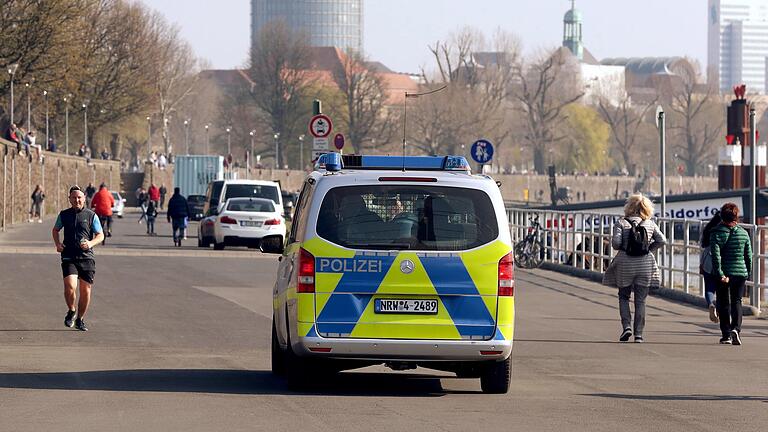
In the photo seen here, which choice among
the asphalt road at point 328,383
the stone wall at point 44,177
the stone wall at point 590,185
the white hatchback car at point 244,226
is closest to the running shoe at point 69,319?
the asphalt road at point 328,383

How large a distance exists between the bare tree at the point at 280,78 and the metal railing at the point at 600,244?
82326mm

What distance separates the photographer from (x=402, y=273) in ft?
37.8

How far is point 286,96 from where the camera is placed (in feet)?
400

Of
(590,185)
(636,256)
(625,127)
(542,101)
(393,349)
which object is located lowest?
(590,185)

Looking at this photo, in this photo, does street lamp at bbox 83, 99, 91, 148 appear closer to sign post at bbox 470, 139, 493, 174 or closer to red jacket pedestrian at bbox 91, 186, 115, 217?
red jacket pedestrian at bbox 91, 186, 115, 217

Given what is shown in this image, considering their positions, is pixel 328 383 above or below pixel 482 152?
below

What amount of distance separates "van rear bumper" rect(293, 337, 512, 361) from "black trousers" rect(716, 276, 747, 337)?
260 inches

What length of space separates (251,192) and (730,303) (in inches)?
986

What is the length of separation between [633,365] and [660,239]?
267cm

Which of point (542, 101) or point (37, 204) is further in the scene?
point (542, 101)

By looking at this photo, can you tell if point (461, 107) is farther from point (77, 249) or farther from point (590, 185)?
point (77, 249)

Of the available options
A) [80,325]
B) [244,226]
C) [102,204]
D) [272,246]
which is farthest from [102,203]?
[272,246]

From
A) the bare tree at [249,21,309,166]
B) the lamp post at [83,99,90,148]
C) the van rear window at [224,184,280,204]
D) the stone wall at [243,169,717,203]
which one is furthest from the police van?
the stone wall at [243,169,717,203]

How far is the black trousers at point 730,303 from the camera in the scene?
686 inches
